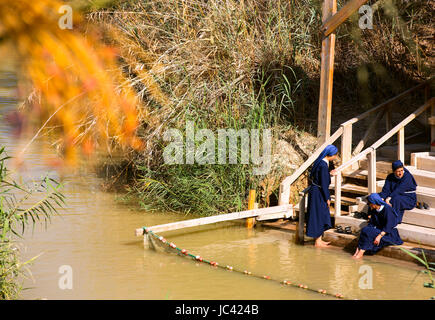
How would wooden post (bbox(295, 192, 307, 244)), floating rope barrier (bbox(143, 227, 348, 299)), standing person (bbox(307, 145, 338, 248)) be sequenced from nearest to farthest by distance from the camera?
floating rope barrier (bbox(143, 227, 348, 299)) < standing person (bbox(307, 145, 338, 248)) < wooden post (bbox(295, 192, 307, 244))

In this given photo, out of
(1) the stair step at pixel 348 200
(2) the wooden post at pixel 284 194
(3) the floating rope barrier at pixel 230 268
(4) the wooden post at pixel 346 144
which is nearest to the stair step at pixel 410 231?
(1) the stair step at pixel 348 200

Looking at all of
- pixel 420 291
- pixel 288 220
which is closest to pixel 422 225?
pixel 420 291

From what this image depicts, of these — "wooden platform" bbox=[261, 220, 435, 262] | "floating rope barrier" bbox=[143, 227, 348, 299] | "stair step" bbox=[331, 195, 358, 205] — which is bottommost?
"floating rope barrier" bbox=[143, 227, 348, 299]

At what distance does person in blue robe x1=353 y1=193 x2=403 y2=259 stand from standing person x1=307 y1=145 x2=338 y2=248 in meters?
0.70

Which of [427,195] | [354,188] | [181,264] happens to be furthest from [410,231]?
[181,264]

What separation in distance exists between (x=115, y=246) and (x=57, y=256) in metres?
0.91

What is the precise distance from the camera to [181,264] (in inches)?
357

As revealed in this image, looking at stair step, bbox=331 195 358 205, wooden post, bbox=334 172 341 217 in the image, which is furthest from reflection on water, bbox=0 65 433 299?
stair step, bbox=331 195 358 205

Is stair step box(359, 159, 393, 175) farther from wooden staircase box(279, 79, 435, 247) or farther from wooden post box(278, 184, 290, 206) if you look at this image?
wooden post box(278, 184, 290, 206)

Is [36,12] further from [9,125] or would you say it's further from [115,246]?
[9,125]

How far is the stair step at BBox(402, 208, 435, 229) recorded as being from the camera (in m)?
9.23

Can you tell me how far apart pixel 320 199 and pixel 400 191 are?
1095 mm

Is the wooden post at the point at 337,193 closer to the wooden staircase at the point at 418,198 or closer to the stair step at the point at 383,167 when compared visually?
the wooden staircase at the point at 418,198

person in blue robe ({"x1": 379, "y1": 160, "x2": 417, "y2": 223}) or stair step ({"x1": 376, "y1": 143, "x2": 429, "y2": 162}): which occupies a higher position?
stair step ({"x1": 376, "y1": 143, "x2": 429, "y2": 162})
